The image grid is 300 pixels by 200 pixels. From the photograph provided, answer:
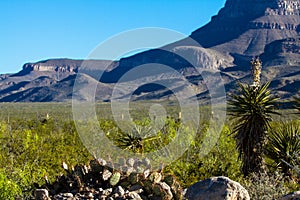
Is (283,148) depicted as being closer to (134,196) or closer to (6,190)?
(134,196)

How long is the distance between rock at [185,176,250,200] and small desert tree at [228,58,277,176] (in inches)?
A: 199

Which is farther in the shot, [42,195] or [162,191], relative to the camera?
[162,191]

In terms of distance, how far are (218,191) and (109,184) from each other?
2.32 meters

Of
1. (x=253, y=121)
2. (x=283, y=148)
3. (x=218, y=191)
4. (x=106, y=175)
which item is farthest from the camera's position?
(x=283, y=148)

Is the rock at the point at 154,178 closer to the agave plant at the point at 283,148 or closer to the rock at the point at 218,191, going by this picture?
the rock at the point at 218,191

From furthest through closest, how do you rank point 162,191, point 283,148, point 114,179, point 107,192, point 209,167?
1. point 209,167
2. point 283,148
3. point 114,179
4. point 162,191
5. point 107,192

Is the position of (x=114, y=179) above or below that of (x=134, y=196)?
above

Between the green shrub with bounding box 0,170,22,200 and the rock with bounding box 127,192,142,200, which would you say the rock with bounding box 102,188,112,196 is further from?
the green shrub with bounding box 0,170,22,200

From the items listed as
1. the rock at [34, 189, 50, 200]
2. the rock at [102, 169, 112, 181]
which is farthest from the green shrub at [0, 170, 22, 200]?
the rock at [102, 169, 112, 181]

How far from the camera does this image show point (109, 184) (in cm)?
907

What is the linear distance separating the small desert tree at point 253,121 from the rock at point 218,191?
5043 mm

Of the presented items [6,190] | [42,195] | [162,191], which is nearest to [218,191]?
A: [162,191]

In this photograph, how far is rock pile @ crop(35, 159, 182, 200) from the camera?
8.64 metres

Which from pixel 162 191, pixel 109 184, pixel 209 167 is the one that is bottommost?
pixel 209 167
